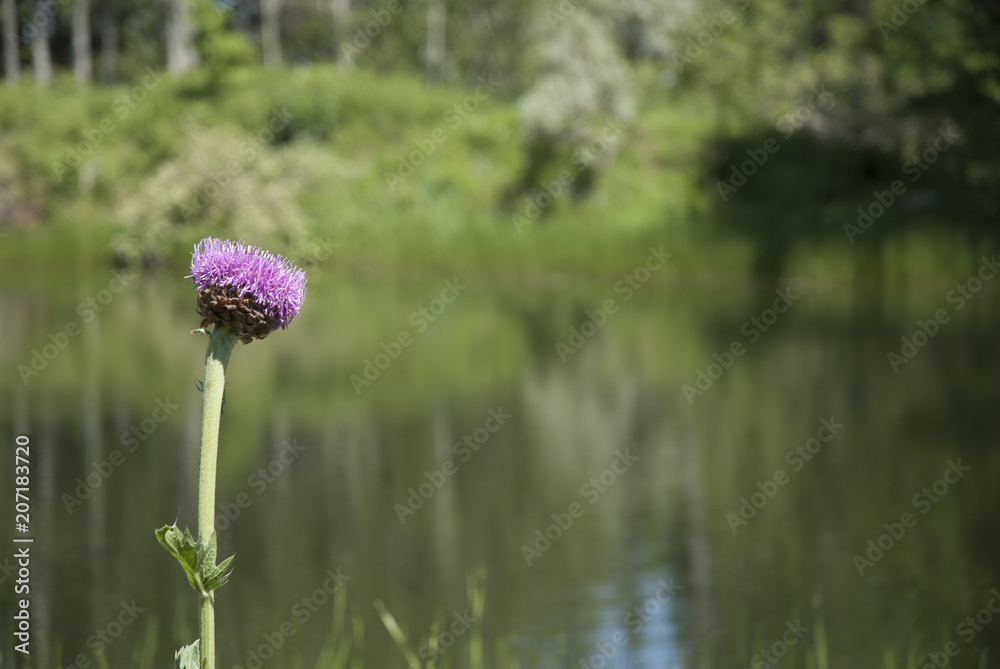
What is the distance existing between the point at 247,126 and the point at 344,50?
14311 millimetres

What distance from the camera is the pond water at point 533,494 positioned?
348 cm

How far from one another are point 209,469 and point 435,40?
3454 cm

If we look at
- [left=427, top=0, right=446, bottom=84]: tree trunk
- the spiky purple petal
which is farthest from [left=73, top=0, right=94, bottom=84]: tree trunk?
the spiky purple petal

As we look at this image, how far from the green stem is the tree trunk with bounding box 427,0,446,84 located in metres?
33.3

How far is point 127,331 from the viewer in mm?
11906

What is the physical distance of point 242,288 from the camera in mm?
1354

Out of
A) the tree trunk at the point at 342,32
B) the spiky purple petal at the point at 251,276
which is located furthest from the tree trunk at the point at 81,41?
the spiky purple petal at the point at 251,276

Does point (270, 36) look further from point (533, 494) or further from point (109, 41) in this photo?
point (533, 494)

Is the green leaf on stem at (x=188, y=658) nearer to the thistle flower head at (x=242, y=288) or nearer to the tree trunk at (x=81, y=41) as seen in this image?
the thistle flower head at (x=242, y=288)

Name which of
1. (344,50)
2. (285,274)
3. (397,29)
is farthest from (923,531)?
(397,29)

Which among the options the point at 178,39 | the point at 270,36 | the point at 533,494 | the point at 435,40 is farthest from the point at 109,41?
the point at 533,494

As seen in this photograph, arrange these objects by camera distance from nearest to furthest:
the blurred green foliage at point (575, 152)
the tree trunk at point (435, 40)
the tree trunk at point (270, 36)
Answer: the blurred green foliage at point (575, 152) → the tree trunk at point (270, 36) → the tree trunk at point (435, 40)

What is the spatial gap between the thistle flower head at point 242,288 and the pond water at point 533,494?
153cm

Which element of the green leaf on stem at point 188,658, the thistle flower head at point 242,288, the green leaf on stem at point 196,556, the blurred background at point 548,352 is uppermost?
the thistle flower head at point 242,288
